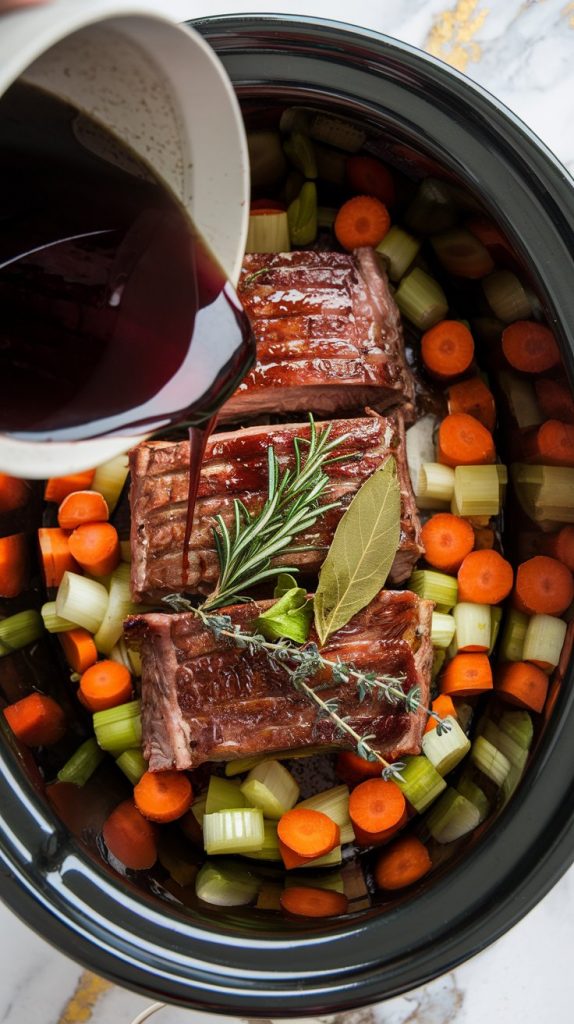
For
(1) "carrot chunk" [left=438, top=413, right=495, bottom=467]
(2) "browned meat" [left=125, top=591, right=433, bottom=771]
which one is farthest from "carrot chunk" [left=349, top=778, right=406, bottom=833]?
(1) "carrot chunk" [left=438, top=413, right=495, bottom=467]

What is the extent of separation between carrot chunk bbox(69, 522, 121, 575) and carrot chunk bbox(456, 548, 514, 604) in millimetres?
1000

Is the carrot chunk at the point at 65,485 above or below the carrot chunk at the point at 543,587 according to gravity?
above

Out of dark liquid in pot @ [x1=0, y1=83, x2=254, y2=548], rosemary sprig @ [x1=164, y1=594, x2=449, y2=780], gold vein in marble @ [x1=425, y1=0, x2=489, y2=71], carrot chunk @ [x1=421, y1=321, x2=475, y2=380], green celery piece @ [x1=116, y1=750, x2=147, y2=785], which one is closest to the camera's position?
dark liquid in pot @ [x1=0, y1=83, x2=254, y2=548]

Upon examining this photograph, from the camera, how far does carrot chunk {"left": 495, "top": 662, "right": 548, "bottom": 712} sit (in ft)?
7.97

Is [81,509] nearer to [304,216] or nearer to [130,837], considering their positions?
[130,837]

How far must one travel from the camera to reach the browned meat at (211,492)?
2.50 m

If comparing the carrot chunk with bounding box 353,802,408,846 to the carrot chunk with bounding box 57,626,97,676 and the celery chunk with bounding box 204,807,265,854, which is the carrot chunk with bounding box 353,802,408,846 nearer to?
the celery chunk with bounding box 204,807,265,854

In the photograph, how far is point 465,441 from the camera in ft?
8.82

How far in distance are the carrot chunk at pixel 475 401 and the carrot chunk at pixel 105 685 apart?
1.22 meters

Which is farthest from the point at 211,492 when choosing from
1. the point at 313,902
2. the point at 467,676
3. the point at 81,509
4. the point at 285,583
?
the point at 313,902

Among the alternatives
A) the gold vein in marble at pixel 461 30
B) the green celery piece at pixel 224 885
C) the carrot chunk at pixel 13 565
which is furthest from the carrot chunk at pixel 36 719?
the gold vein in marble at pixel 461 30

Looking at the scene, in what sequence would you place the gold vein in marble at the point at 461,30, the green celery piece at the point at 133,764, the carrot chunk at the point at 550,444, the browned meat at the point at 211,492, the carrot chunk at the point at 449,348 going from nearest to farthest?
the carrot chunk at the point at 550,444
the browned meat at the point at 211,492
the green celery piece at the point at 133,764
the carrot chunk at the point at 449,348
the gold vein in marble at the point at 461,30

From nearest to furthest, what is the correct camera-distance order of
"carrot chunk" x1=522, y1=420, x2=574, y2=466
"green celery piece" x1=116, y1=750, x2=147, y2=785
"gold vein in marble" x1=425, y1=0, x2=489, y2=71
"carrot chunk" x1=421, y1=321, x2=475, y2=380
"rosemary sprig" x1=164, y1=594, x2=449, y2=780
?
1. "rosemary sprig" x1=164, y1=594, x2=449, y2=780
2. "carrot chunk" x1=522, y1=420, x2=574, y2=466
3. "green celery piece" x1=116, y1=750, x2=147, y2=785
4. "carrot chunk" x1=421, y1=321, x2=475, y2=380
5. "gold vein in marble" x1=425, y1=0, x2=489, y2=71

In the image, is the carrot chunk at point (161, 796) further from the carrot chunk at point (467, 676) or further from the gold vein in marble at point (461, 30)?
the gold vein in marble at point (461, 30)
